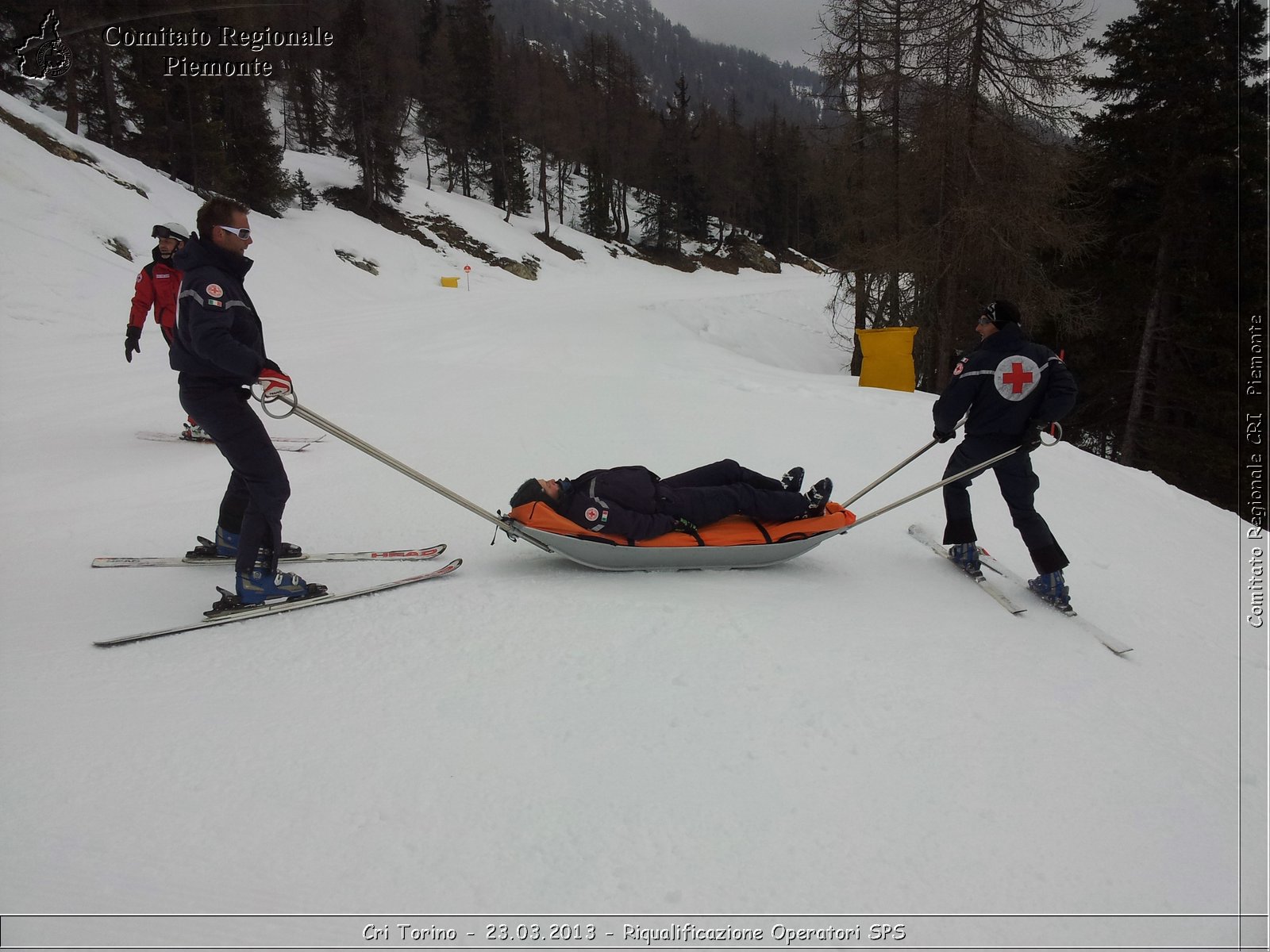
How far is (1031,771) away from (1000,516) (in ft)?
11.5

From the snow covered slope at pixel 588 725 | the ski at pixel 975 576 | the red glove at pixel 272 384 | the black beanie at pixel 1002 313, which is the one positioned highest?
the black beanie at pixel 1002 313

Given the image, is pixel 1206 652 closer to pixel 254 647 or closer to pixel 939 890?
pixel 939 890

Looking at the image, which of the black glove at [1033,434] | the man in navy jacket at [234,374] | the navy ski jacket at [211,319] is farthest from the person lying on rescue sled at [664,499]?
the navy ski jacket at [211,319]

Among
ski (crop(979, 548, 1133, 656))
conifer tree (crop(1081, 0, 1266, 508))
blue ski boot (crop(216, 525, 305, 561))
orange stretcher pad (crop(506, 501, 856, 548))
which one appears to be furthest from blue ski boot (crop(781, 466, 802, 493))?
conifer tree (crop(1081, 0, 1266, 508))

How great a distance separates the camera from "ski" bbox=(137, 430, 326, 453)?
609cm

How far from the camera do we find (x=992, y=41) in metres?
10.8

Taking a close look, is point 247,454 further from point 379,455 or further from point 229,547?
point 229,547

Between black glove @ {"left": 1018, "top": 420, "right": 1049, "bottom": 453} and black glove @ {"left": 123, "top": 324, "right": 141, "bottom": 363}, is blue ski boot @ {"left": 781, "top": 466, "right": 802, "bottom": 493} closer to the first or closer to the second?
black glove @ {"left": 1018, "top": 420, "right": 1049, "bottom": 453}

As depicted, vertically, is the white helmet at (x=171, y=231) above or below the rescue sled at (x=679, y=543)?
above

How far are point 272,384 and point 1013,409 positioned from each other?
157 inches

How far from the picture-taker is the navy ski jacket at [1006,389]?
3.88m

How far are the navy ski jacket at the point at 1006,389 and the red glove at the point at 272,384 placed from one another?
3.53 m

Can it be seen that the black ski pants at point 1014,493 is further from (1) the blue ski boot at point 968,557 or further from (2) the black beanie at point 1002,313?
(2) the black beanie at point 1002,313

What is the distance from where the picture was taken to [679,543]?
3.78 meters
